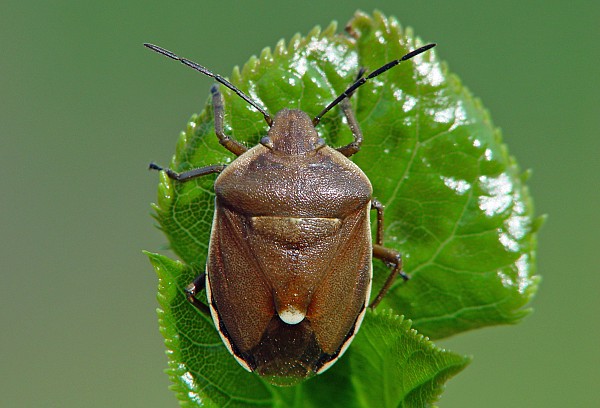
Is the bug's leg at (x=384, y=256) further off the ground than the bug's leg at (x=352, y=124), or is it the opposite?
the bug's leg at (x=352, y=124)

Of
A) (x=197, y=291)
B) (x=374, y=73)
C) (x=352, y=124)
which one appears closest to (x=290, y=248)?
(x=197, y=291)

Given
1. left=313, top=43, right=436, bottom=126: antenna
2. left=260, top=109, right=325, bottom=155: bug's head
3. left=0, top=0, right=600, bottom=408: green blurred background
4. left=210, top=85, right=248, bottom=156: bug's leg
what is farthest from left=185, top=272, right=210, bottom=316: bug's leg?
Result: left=0, top=0, right=600, bottom=408: green blurred background

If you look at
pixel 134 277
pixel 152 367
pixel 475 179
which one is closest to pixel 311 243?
pixel 475 179

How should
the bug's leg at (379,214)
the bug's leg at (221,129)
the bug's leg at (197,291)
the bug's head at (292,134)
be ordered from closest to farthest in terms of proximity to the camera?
the bug's leg at (197,291) < the bug's leg at (221,129) < the bug's leg at (379,214) < the bug's head at (292,134)

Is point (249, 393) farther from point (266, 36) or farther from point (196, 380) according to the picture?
point (266, 36)

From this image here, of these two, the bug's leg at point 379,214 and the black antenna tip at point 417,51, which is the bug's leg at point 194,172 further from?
the black antenna tip at point 417,51

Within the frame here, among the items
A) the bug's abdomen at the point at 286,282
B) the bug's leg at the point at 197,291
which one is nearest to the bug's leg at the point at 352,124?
the bug's abdomen at the point at 286,282
